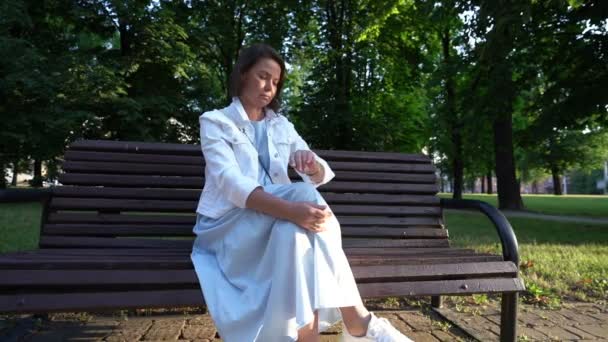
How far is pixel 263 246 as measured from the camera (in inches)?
83.6

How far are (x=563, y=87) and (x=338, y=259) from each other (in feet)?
30.7

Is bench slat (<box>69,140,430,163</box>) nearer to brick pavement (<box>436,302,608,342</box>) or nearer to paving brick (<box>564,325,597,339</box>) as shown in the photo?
brick pavement (<box>436,302,608,342</box>)

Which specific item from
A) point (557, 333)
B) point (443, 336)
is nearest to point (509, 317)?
point (443, 336)

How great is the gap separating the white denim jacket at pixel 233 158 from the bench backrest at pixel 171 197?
65 centimetres

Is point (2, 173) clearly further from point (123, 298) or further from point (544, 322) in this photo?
point (544, 322)

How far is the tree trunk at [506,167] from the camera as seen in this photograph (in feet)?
46.1

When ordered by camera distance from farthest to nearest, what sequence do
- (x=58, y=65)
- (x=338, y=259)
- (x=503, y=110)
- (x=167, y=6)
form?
(x=167, y=6) → (x=58, y=65) → (x=503, y=110) → (x=338, y=259)

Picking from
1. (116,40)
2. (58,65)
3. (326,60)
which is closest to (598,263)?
(326,60)

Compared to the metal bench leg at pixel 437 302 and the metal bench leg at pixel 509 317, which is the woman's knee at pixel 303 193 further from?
the metal bench leg at pixel 437 302

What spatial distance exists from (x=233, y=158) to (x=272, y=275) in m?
0.63

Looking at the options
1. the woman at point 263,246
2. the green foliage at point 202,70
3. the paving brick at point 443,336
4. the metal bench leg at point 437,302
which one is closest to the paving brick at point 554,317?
the metal bench leg at point 437,302

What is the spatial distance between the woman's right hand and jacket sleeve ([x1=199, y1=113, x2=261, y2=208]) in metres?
0.23

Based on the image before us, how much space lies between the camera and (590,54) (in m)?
9.06

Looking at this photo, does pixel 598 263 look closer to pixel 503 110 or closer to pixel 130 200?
pixel 130 200
